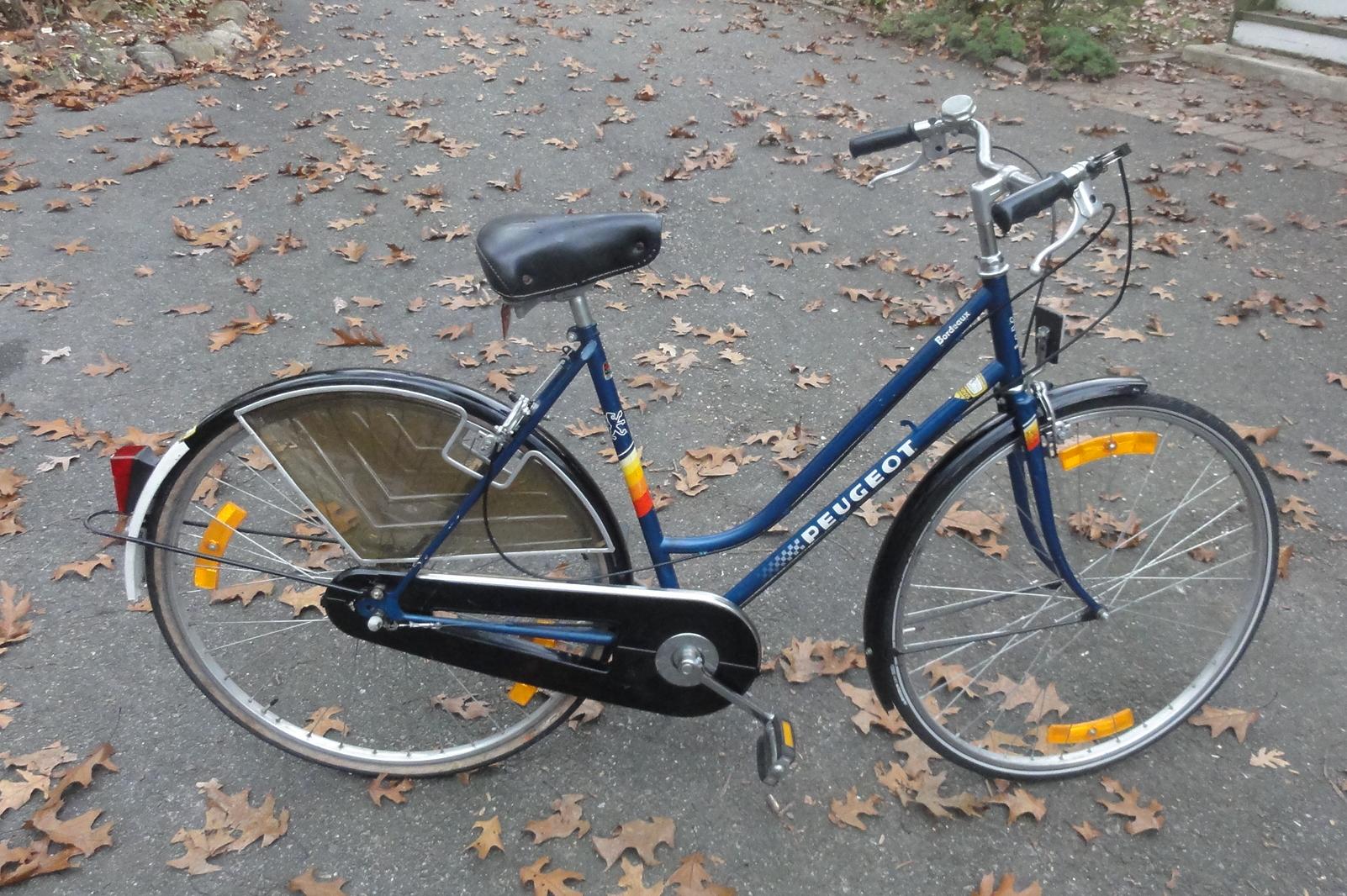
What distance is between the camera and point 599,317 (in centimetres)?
471

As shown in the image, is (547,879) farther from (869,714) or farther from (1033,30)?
(1033,30)

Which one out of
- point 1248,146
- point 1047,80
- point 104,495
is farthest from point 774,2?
point 104,495

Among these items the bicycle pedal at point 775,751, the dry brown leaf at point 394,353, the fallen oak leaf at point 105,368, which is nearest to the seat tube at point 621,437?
the bicycle pedal at point 775,751

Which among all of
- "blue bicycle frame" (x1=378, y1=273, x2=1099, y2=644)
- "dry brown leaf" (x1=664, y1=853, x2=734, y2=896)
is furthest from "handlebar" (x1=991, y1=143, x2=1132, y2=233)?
"dry brown leaf" (x1=664, y1=853, x2=734, y2=896)

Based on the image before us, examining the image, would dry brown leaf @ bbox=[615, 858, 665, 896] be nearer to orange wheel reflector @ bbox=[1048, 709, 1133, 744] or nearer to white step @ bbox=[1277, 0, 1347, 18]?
orange wheel reflector @ bbox=[1048, 709, 1133, 744]

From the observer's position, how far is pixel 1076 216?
70.2 inches

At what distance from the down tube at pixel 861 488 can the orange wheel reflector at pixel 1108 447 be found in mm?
306

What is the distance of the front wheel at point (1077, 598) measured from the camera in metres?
2.17

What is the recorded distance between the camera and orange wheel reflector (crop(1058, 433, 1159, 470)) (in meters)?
2.16

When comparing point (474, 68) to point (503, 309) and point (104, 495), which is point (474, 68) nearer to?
point (104, 495)

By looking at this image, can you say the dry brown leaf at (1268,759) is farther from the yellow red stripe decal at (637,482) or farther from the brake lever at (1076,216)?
the yellow red stripe decal at (637,482)

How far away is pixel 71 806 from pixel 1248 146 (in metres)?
7.90

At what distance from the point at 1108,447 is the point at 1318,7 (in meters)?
8.40

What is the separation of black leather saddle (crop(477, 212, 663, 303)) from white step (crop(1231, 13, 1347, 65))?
8580 millimetres
